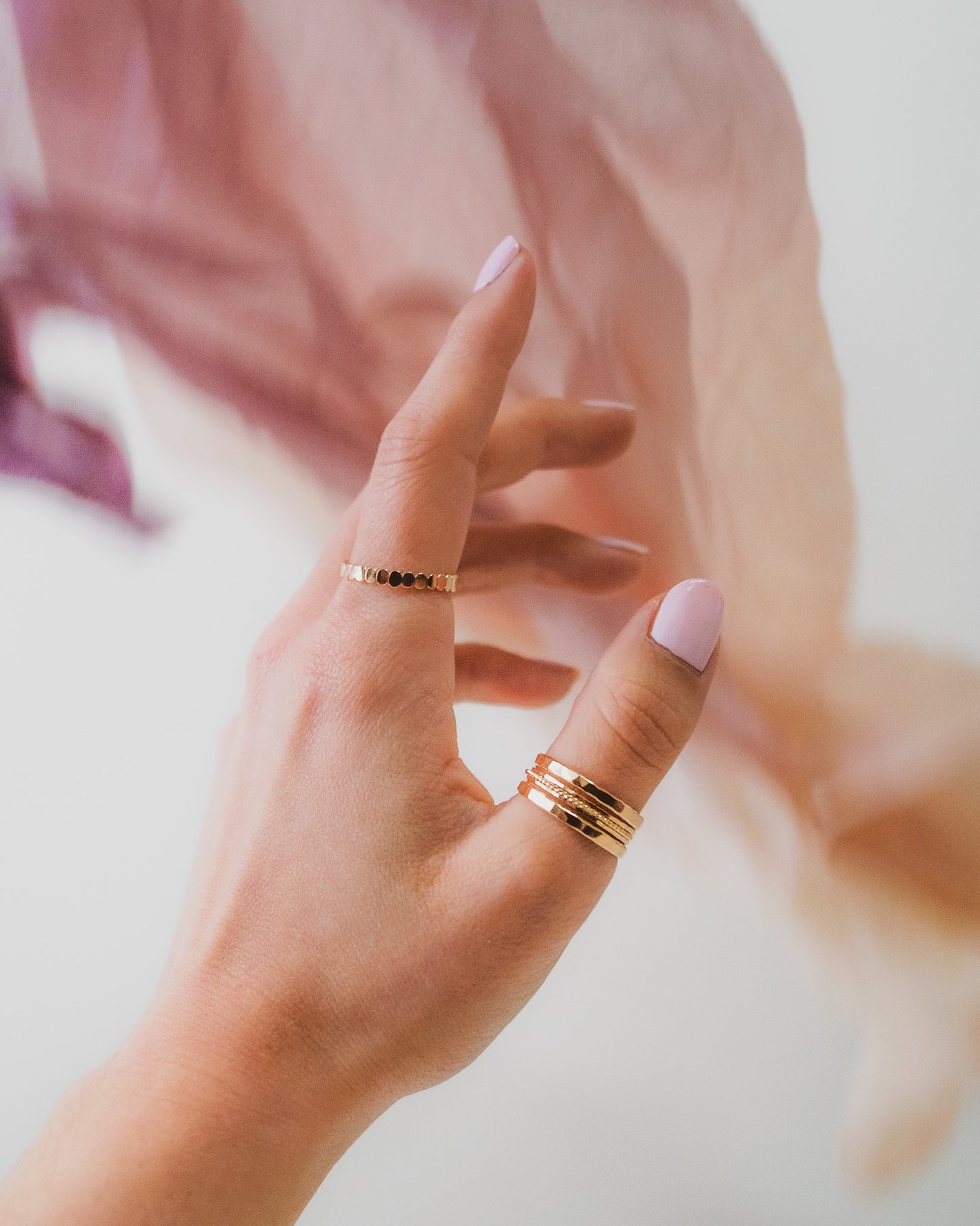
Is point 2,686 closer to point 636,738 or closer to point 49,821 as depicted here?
point 49,821

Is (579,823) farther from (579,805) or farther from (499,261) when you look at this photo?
(499,261)

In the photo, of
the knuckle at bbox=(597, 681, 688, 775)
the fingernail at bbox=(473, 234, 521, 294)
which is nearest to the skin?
the knuckle at bbox=(597, 681, 688, 775)

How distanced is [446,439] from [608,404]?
170 mm

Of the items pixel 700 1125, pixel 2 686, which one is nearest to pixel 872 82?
pixel 700 1125

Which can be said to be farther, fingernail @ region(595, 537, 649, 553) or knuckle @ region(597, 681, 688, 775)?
fingernail @ region(595, 537, 649, 553)

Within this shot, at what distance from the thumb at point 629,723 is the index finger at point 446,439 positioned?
14cm

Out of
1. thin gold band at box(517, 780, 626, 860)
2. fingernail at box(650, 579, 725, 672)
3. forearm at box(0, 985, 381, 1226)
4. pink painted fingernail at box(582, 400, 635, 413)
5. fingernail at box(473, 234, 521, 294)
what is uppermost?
fingernail at box(473, 234, 521, 294)

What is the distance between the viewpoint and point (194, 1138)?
0.54 meters

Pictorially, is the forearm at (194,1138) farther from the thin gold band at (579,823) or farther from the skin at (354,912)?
the thin gold band at (579,823)

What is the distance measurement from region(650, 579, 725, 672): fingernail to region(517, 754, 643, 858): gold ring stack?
105mm

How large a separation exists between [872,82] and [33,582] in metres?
0.84

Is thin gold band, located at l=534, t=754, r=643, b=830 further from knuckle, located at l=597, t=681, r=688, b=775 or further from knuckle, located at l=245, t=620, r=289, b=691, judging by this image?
knuckle, located at l=245, t=620, r=289, b=691

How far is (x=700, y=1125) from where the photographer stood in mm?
723

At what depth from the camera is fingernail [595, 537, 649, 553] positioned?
730 millimetres
